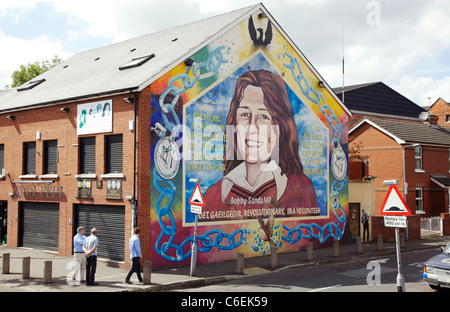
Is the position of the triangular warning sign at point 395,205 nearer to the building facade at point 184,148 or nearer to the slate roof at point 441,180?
the building facade at point 184,148

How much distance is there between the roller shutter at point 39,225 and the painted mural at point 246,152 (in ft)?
21.5

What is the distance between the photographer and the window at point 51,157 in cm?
2139

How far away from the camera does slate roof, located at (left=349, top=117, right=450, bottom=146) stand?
35.7m

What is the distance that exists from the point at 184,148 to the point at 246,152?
355 cm

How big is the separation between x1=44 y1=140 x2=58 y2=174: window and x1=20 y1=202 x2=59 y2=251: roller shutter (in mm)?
1633

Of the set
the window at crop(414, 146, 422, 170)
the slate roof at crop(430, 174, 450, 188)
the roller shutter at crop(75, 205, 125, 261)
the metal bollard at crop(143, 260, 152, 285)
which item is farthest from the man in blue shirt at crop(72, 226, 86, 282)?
the slate roof at crop(430, 174, 450, 188)

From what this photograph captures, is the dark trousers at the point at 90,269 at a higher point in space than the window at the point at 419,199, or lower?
lower

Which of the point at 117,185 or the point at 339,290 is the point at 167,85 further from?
the point at 339,290

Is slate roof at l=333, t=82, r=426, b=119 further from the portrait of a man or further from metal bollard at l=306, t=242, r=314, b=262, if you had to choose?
metal bollard at l=306, t=242, r=314, b=262

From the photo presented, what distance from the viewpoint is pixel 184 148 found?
18.8 meters

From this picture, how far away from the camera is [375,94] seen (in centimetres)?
5678

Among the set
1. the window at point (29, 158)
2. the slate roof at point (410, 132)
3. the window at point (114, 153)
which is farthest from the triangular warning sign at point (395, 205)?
the slate roof at point (410, 132)

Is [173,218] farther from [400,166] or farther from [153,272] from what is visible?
[400,166]

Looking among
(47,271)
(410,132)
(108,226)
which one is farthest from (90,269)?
(410,132)
